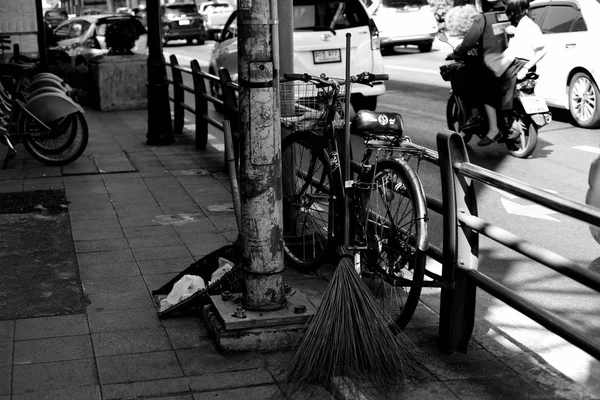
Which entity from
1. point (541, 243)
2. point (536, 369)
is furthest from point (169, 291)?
point (541, 243)

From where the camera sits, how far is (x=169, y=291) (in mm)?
5531

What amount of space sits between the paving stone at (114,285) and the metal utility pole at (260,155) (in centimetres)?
118

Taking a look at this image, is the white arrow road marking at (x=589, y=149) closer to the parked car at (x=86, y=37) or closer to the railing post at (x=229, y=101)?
the railing post at (x=229, y=101)

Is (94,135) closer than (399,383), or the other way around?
(399,383)

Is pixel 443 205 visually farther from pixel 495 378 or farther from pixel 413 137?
pixel 413 137

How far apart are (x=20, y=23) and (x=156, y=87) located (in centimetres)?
513

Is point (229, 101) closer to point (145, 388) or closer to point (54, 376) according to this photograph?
point (54, 376)

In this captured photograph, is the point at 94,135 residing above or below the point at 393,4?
below

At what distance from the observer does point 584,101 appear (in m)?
12.4

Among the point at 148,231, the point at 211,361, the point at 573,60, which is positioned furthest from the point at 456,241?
the point at 573,60

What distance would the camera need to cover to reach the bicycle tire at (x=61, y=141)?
389 inches

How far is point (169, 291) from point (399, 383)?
6.23 ft

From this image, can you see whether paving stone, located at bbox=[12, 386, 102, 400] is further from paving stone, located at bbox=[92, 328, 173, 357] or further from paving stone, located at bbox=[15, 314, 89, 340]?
paving stone, located at bbox=[15, 314, 89, 340]

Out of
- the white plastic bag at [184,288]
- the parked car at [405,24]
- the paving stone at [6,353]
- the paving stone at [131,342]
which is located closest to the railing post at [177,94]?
the white plastic bag at [184,288]
